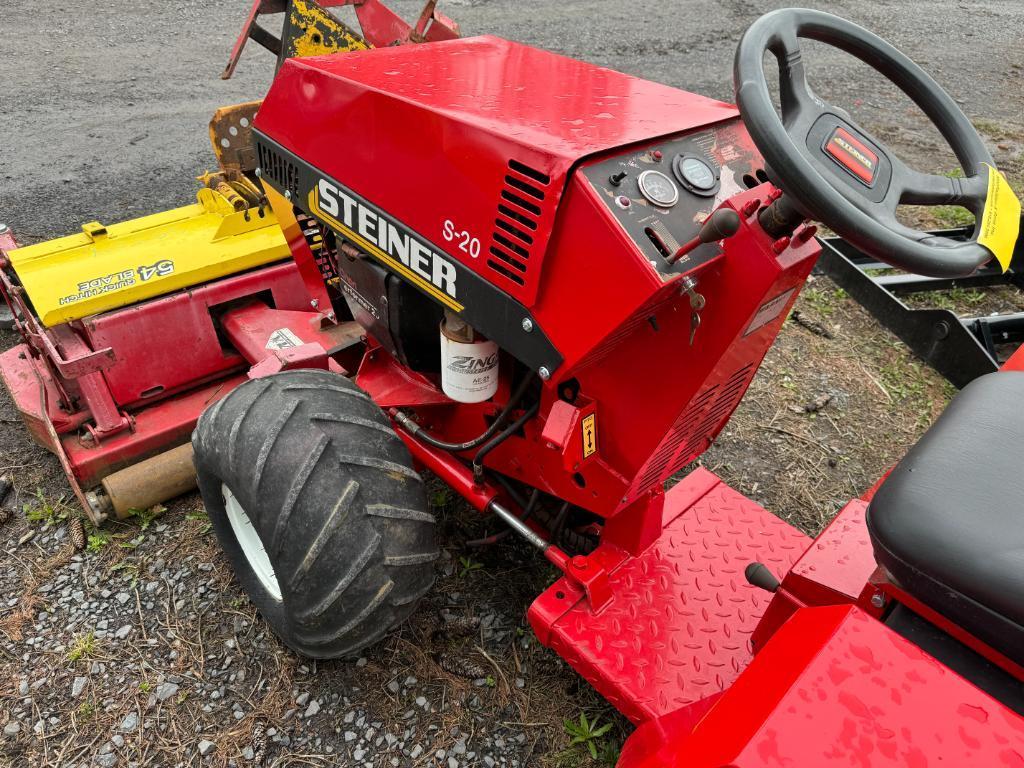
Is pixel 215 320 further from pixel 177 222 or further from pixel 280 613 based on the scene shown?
pixel 280 613

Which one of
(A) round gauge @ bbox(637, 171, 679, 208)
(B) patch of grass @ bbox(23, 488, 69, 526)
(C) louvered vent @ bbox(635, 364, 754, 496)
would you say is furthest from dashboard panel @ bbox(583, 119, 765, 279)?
(B) patch of grass @ bbox(23, 488, 69, 526)

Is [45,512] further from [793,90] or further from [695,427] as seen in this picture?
[793,90]

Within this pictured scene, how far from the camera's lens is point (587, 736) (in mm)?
2021

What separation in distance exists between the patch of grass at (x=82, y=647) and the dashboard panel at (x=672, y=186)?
6.49 feet

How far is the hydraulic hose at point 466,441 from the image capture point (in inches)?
74.0

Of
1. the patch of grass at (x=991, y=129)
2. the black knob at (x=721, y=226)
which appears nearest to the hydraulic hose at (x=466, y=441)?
the black knob at (x=721, y=226)

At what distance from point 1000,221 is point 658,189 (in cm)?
60

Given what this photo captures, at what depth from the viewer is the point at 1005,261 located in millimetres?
1244

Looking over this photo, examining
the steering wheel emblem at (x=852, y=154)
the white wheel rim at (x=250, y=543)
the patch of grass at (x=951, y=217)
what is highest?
the steering wheel emblem at (x=852, y=154)

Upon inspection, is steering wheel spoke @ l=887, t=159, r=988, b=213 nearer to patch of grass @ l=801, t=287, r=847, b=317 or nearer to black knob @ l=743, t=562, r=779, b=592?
black knob @ l=743, t=562, r=779, b=592

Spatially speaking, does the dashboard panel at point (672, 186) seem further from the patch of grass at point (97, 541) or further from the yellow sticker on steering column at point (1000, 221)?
the patch of grass at point (97, 541)

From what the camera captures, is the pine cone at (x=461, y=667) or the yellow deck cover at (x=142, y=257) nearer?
the pine cone at (x=461, y=667)

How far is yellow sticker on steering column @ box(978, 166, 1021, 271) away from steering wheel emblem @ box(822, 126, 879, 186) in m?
0.21

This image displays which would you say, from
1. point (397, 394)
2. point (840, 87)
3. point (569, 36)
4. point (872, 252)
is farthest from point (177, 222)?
point (840, 87)
